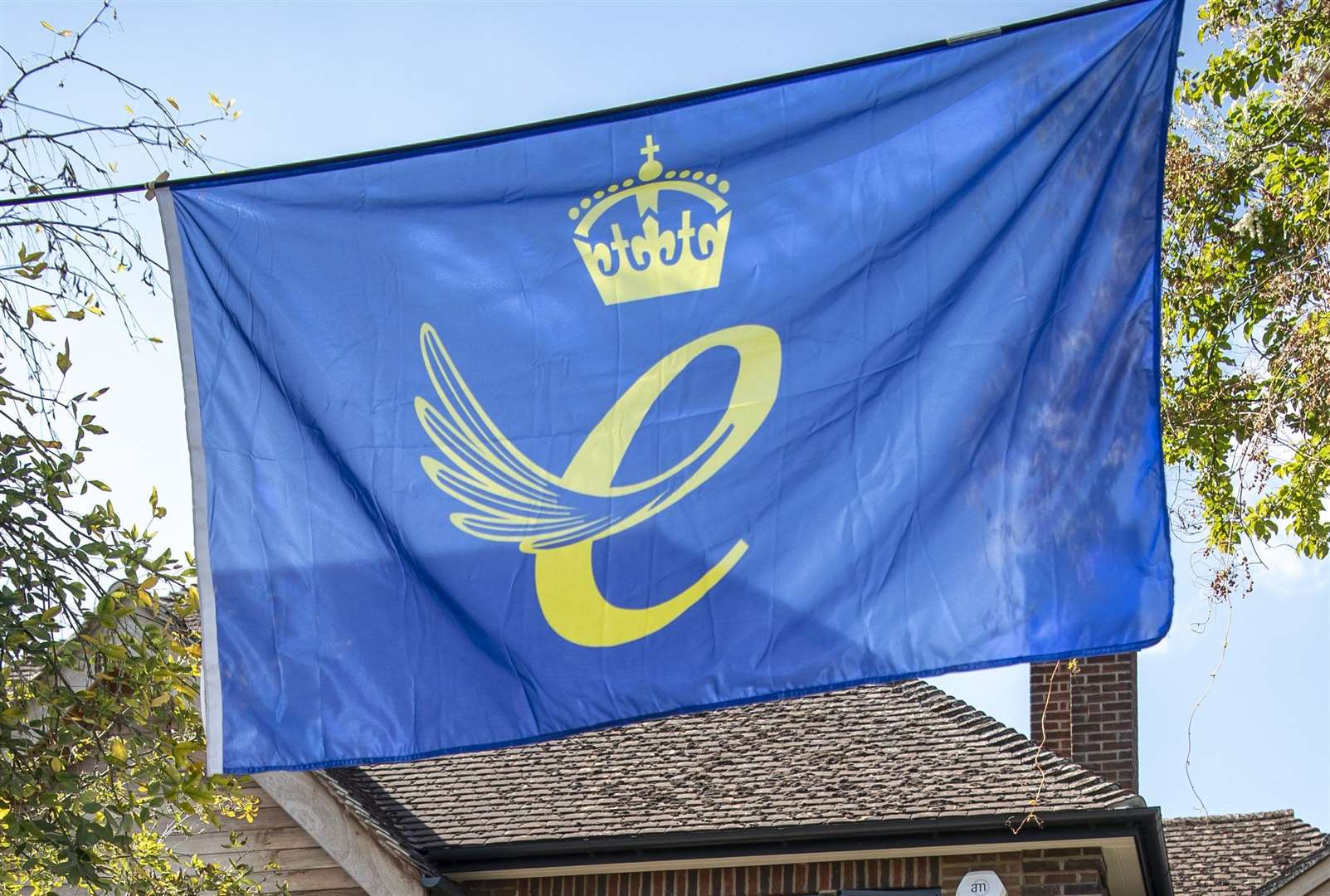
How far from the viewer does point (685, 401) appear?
19.0 ft

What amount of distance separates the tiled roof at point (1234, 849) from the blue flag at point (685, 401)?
14.0 meters

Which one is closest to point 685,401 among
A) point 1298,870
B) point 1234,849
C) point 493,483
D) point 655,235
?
point 655,235

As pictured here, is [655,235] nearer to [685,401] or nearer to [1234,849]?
[685,401]

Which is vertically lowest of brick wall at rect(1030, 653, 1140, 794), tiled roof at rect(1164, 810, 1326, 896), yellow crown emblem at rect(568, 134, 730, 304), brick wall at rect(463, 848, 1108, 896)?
tiled roof at rect(1164, 810, 1326, 896)

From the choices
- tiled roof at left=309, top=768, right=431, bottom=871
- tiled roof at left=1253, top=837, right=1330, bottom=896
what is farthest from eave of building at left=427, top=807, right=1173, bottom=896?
tiled roof at left=1253, top=837, right=1330, bottom=896

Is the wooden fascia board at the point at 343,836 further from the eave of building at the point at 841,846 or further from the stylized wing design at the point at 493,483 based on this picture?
the stylized wing design at the point at 493,483

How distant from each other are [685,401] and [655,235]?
1.95 ft

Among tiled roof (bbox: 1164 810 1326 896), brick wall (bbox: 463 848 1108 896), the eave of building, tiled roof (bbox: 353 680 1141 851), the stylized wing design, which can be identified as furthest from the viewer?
tiled roof (bbox: 1164 810 1326 896)

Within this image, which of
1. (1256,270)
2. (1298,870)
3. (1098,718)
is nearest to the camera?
(1256,270)

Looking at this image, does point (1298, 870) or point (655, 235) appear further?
point (1298, 870)

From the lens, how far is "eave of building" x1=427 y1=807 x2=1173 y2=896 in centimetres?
1307

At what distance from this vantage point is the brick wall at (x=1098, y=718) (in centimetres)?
1633

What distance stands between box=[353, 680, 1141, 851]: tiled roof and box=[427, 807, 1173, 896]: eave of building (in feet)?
0.35

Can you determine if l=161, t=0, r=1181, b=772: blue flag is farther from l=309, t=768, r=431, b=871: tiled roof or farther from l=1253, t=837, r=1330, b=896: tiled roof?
l=1253, t=837, r=1330, b=896: tiled roof
